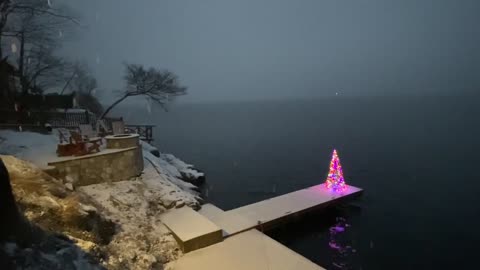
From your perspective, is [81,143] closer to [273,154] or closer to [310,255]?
[310,255]

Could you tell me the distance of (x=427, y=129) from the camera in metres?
45.3

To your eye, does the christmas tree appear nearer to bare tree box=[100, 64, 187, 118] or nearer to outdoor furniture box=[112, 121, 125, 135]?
outdoor furniture box=[112, 121, 125, 135]

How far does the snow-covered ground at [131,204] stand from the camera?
7.86m

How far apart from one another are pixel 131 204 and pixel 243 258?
476 cm

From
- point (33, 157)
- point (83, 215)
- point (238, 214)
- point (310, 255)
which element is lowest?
point (310, 255)

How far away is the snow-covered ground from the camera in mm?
7863

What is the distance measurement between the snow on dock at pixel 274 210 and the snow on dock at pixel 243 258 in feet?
3.94

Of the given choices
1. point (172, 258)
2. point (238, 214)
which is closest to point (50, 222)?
point (172, 258)

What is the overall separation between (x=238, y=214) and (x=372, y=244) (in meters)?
6.58

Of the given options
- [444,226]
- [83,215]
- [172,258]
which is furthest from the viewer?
[444,226]

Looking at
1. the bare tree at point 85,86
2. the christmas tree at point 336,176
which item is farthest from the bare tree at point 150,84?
the christmas tree at point 336,176

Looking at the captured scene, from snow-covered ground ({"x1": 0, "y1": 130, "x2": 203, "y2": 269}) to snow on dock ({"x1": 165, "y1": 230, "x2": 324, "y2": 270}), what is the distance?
2.40 ft

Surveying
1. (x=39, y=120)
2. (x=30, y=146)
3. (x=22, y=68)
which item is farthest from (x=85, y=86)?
(x=30, y=146)

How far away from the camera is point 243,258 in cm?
852
